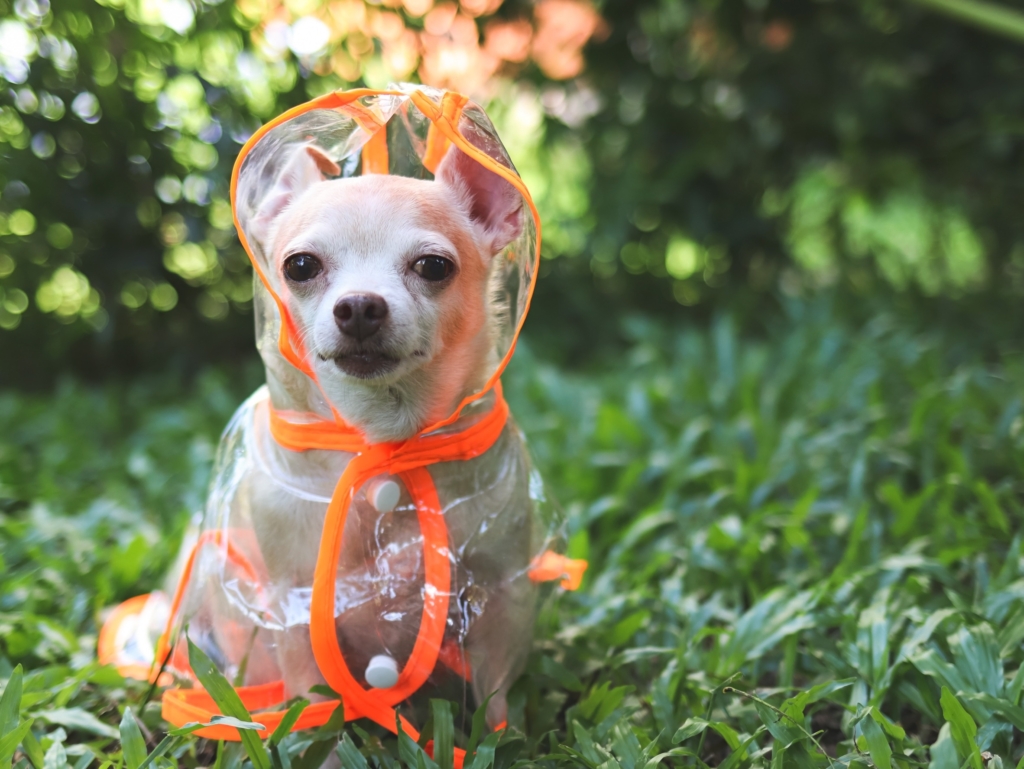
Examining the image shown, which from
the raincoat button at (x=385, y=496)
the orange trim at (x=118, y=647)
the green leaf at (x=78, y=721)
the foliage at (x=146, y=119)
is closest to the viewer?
the raincoat button at (x=385, y=496)

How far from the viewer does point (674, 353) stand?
3.77m

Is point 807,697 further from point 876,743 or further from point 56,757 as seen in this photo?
point 56,757

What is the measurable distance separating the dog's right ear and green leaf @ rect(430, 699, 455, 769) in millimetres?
802

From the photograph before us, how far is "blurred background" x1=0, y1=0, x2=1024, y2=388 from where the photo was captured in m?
3.03

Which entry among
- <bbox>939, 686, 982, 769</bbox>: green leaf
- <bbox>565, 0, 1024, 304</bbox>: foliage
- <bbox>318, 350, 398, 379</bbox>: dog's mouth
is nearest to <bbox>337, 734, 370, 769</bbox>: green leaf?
<bbox>318, 350, 398, 379</bbox>: dog's mouth

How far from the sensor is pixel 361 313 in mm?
1160

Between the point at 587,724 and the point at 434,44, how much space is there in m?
2.86

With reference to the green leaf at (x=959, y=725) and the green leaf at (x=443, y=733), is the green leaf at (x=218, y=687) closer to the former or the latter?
the green leaf at (x=443, y=733)

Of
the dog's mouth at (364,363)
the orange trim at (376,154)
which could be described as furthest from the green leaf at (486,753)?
the orange trim at (376,154)

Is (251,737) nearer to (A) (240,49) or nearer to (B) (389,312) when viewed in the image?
(B) (389,312)

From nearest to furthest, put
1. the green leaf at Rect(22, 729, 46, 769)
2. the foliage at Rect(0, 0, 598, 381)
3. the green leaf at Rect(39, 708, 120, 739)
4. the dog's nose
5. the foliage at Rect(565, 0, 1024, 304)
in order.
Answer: the dog's nose, the green leaf at Rect(22, 729, 46, 769), the green leaf at Rect(39, 708, 120, 739), the foliage at Rect(0, 0, 598, 381), the foliage at Rect(565, 0, 1024, 304)

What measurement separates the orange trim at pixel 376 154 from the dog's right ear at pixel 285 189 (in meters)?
0.10

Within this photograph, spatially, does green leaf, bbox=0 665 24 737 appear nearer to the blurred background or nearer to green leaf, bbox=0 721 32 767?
green leaf, bbox=0 721 32 767

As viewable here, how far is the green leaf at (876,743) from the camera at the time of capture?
1296 mm
